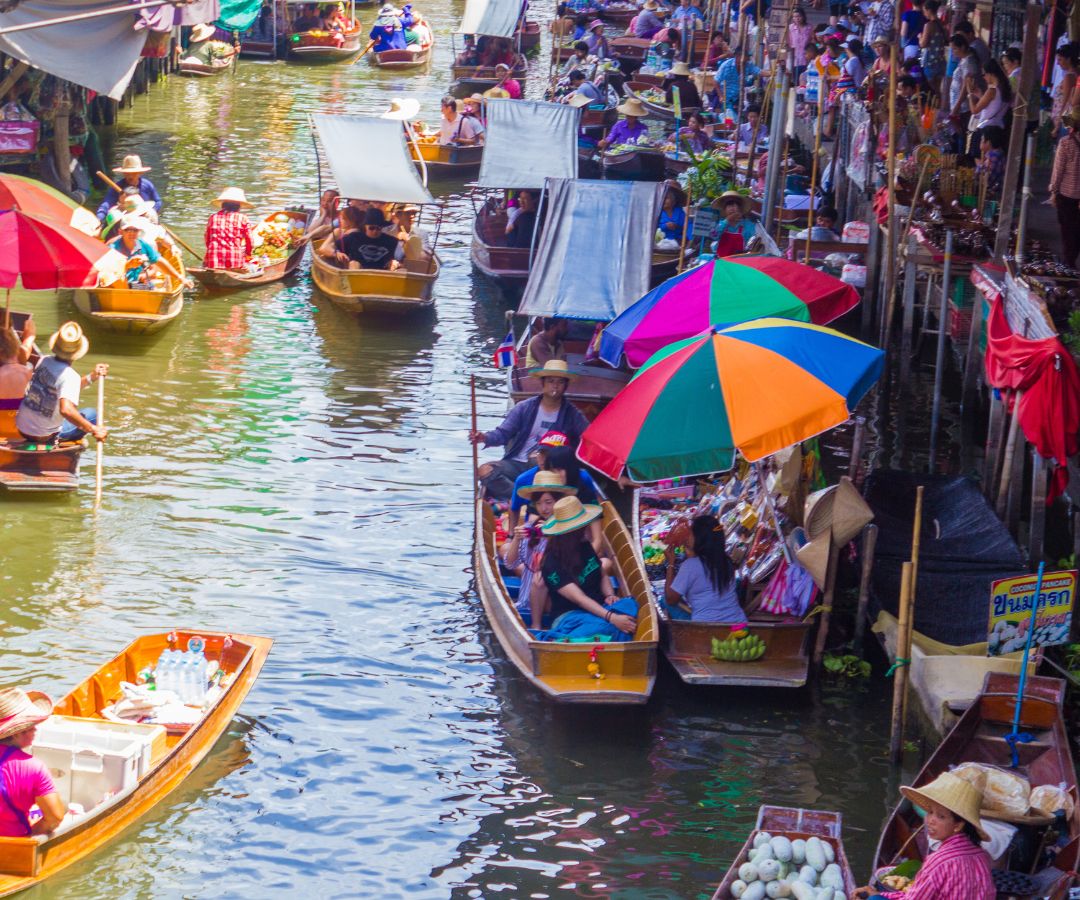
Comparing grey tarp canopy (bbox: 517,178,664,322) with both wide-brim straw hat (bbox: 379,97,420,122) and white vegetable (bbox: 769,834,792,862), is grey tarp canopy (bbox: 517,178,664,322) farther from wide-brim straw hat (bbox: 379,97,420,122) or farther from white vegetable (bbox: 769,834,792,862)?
white vegetable (bbox: 769,834,792,862)

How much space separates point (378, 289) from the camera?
65.3ft

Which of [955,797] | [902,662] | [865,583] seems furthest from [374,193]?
[955,797]

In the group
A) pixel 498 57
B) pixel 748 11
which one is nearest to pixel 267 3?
pixel 498 57

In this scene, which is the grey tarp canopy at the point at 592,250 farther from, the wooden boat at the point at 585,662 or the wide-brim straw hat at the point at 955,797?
the wide-brim straw hat at the point at 955,797

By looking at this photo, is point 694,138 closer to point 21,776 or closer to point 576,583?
point 576,583

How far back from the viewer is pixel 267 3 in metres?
39.2

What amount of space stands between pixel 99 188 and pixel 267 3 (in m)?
15.2

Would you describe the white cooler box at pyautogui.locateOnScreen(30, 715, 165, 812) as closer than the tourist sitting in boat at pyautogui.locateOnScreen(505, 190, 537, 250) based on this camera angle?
Yes

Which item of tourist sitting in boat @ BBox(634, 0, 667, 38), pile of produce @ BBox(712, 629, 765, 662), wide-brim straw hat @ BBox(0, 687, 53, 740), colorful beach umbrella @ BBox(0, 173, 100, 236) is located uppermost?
tourist sitting in boat @ BBox(634, 0, 667, 38)

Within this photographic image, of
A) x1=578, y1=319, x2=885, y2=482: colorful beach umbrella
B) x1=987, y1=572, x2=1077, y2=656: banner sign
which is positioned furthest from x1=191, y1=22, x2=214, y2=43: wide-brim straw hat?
x1=987, y1=572, x2=1077, y2=656: banner sign

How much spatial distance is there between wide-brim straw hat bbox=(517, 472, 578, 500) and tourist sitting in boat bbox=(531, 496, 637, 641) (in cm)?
29

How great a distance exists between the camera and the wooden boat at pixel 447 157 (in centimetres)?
2830

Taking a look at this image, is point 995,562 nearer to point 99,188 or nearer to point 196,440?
point 196,440

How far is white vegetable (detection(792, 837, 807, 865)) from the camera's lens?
26.2 ft
